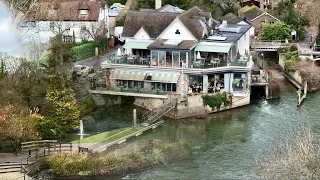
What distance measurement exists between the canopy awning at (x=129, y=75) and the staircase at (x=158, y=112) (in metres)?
3.26

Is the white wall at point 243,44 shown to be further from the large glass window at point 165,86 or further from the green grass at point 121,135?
the green grass at point 121,135

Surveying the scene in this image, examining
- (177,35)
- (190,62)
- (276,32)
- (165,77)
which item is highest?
(177,35)

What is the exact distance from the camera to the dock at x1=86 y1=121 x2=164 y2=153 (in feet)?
132

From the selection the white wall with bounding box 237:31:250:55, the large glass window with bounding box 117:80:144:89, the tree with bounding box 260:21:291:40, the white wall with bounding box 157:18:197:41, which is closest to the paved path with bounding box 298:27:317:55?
the tree with bounding box 260:21:291:40

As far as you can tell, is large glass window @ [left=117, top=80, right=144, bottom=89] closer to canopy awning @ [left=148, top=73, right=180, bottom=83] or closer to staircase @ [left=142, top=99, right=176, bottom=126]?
canopy awning @ [left=148, top=73, right=180, bottom=83]

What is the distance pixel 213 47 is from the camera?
171 ft

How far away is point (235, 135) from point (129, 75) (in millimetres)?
11353

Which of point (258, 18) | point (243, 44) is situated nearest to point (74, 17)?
point (243, 44)

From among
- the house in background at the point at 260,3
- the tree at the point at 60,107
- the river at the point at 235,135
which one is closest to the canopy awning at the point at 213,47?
the river at the point at 235,135

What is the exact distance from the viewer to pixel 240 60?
172ft

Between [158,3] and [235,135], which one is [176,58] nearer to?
[235,135]

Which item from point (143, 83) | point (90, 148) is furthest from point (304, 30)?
point (90, 148)

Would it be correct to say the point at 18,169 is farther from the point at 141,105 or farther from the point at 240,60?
the point at 240,60

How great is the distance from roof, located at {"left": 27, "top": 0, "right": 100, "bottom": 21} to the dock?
2104 cm
